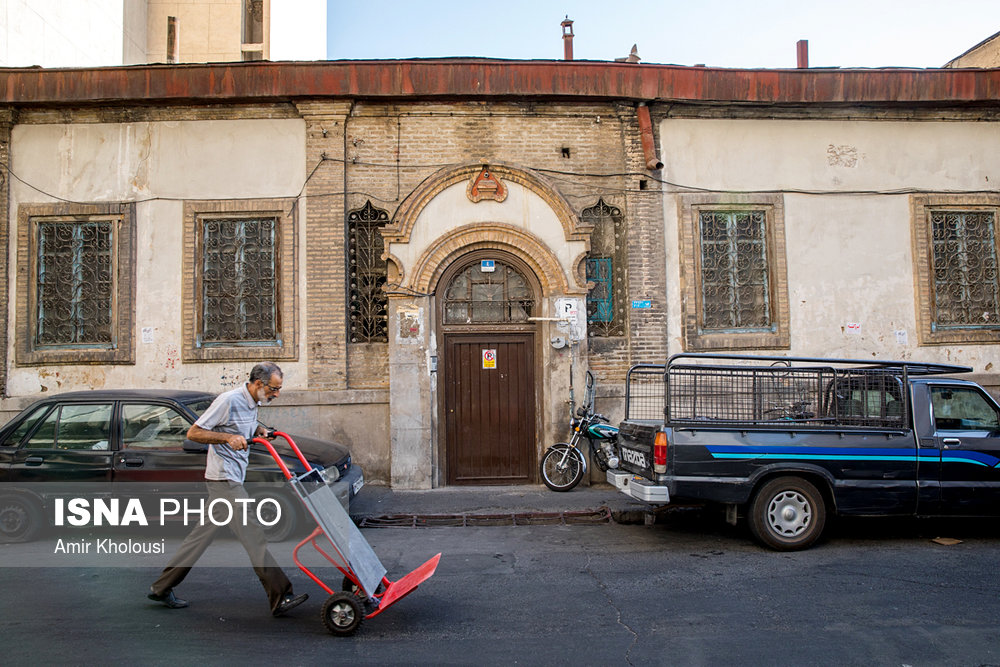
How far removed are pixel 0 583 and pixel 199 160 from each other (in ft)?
21.8

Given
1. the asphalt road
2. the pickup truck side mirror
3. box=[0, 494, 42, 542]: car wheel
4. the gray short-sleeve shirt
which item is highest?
the gray short-sleeve shirt

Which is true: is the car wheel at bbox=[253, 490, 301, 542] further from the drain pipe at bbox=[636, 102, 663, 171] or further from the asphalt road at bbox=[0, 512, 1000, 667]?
the drain pipe at bbox=[636, 102, 663, 171]

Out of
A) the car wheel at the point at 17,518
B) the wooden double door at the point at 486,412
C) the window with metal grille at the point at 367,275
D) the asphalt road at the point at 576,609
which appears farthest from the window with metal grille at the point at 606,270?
the car wheel at the point at 17,518

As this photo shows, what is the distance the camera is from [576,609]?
5430 millimetres

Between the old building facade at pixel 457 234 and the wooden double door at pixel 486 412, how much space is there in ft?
0.10

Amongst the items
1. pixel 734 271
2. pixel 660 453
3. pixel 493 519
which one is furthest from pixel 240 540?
pixel 734 271

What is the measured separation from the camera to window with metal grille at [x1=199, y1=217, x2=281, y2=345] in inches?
430

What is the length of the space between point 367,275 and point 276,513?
432cm

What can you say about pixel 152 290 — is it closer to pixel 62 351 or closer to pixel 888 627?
pixel 62 351

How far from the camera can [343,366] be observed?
10.7 m

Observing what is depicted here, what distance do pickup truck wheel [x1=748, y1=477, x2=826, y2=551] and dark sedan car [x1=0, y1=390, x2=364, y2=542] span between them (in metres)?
4.13

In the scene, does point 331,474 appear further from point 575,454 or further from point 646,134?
point 646,134

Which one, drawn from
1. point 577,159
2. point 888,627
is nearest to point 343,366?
point 577,159

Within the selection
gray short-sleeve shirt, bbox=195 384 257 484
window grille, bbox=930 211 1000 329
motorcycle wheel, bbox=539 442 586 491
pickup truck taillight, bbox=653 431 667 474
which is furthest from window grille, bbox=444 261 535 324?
window grille, bbox=930 211 1000 329
